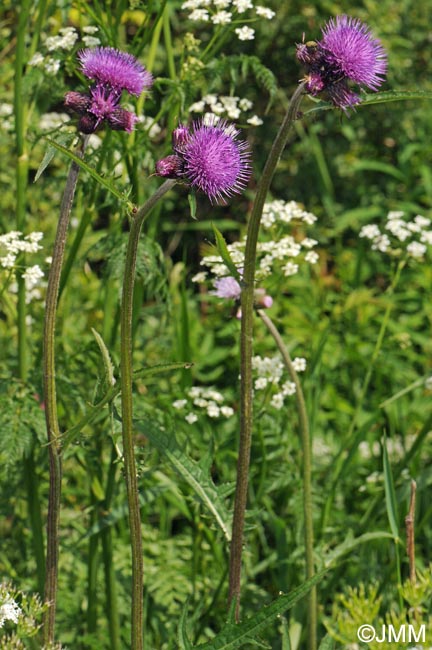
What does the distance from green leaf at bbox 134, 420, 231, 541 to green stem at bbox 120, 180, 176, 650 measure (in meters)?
0.34

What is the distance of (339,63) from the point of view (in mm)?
1433

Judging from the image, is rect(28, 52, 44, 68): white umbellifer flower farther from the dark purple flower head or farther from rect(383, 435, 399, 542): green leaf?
rect(383, 435, 399, 542): green leaf

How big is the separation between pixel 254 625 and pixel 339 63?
33.0 inches

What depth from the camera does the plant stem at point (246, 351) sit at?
1.52 metres

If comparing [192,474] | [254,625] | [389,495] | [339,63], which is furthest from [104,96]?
[389,495]

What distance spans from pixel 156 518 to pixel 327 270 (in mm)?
1597

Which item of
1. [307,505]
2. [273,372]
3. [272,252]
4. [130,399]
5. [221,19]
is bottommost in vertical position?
[307,505]

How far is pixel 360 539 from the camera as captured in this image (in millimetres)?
2105

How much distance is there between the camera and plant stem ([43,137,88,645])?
1588mm

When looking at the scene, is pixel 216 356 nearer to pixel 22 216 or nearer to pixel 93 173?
pixel 22 216

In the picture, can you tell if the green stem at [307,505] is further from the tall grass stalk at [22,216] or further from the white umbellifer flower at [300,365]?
the tall grass stalk at [22,216]

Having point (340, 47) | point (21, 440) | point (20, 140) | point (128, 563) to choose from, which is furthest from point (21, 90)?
point (128, 563)

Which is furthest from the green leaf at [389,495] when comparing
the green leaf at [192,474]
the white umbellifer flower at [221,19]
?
the white umbellifer flower at [221,19]

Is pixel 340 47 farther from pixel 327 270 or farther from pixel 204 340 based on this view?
pixel 327 270
